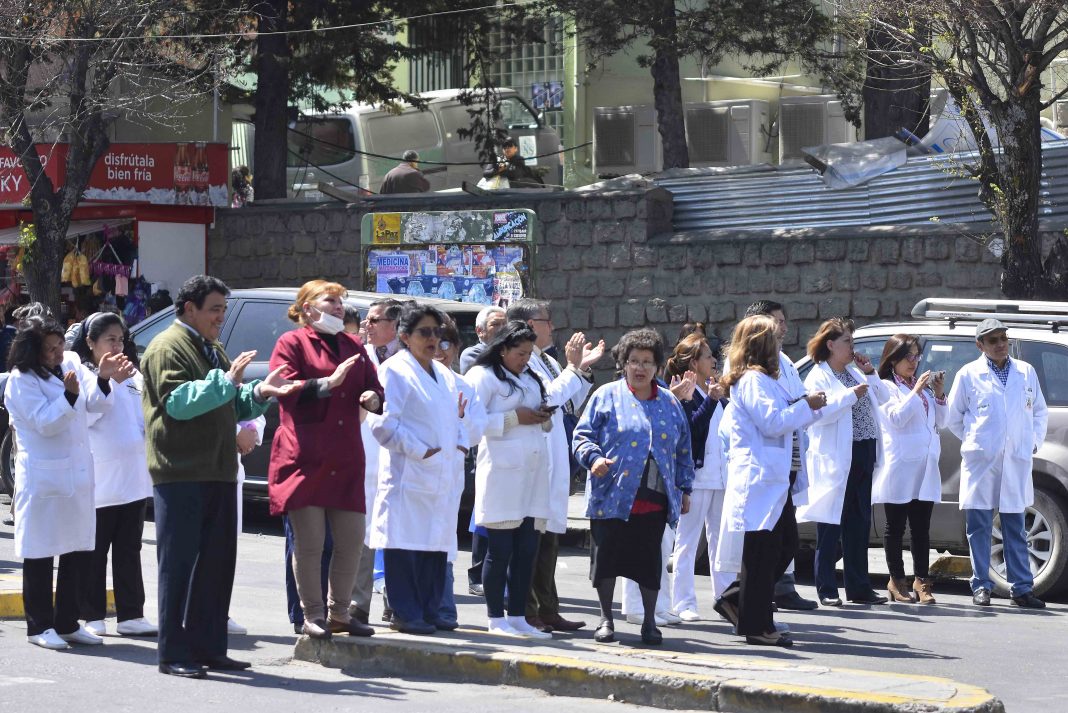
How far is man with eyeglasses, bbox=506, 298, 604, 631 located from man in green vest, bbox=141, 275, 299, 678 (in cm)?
175

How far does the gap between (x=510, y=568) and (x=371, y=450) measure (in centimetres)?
132

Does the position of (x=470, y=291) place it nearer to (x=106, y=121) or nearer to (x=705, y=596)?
(x=106, y=121)

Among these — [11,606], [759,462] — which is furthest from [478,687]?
[11,606]

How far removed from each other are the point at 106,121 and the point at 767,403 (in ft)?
40.7

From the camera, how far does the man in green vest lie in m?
7.20

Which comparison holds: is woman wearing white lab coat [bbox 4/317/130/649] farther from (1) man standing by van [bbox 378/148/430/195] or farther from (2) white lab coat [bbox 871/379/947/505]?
(1) man standing by van [bbox 378/148/430/195]

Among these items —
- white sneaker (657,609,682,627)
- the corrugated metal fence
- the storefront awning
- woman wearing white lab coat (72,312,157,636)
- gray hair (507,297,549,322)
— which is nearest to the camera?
woman wearing white lab coat (72,312,157,636)

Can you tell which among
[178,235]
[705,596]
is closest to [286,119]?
[178,235]

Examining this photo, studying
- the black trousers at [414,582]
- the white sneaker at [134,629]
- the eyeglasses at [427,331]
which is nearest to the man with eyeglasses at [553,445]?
the black trousers at [414,582]

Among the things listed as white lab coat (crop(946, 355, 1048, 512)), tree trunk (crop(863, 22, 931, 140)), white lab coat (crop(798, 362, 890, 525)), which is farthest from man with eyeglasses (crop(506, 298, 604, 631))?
tree trunk (crop(863, 22, 931, 140))

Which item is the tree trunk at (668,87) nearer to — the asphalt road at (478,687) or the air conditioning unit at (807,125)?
the air conditioning unit at (807,125)

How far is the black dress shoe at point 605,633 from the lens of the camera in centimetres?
823

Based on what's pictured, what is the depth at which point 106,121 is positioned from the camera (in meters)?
18.8

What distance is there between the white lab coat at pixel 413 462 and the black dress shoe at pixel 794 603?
286cm
